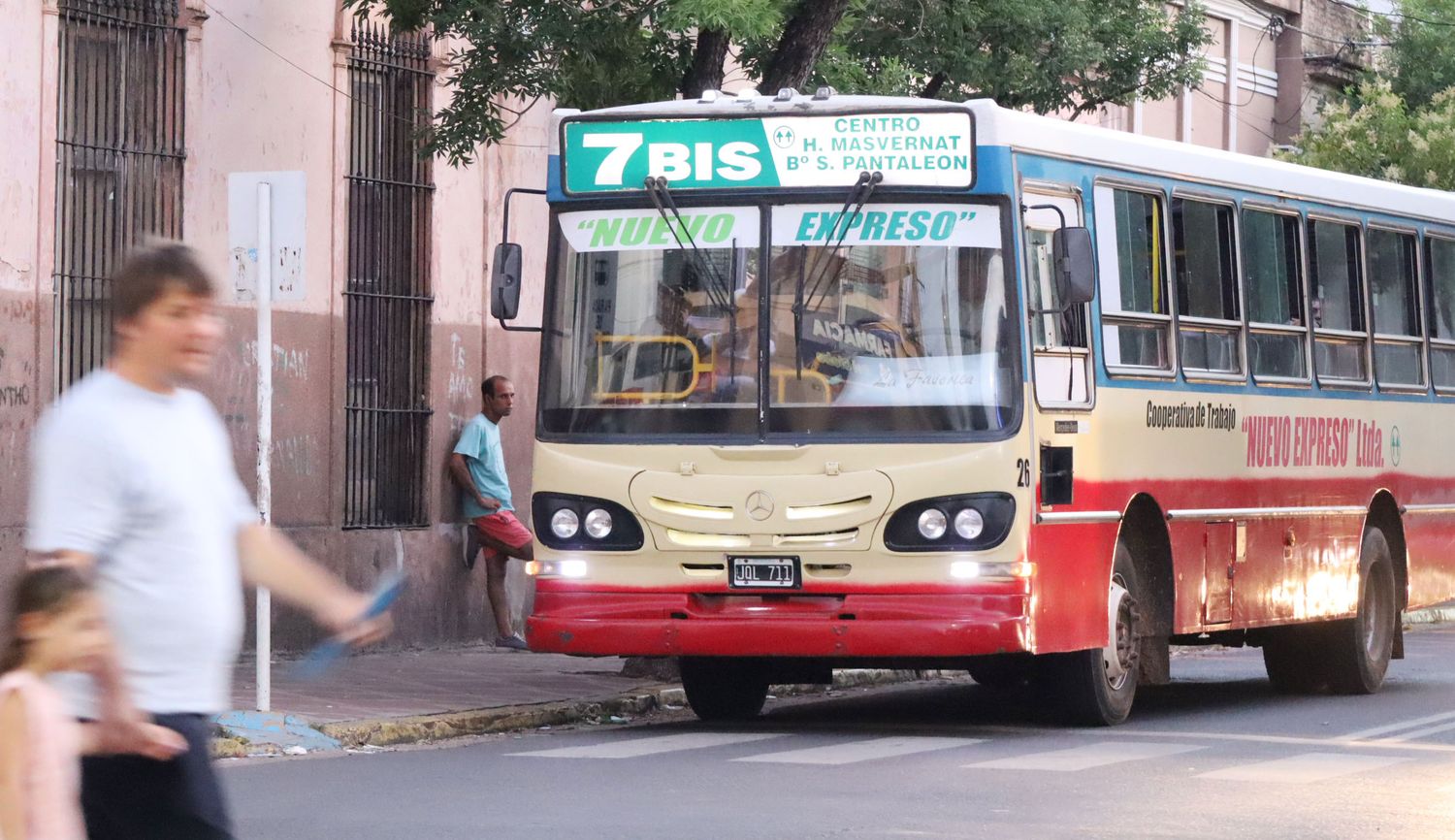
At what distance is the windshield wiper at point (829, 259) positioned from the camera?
1252cm

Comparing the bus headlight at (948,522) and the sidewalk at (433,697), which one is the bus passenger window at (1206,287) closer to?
the bus headlight at (948,522)

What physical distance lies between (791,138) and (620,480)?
5.90ft

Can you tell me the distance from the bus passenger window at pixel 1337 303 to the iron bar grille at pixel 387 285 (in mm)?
6009

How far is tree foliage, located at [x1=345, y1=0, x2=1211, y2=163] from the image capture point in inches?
599

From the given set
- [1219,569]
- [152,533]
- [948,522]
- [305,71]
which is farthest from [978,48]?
[152,533]

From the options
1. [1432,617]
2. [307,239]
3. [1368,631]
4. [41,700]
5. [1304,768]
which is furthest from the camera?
[1432,617]

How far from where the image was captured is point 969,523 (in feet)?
40.2

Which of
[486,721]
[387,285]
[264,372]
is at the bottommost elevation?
[486,721]

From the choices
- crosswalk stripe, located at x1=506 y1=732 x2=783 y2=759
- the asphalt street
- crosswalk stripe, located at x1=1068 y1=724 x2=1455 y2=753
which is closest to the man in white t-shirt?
the asphalt street

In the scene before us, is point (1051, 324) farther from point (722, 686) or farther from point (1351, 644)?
point (1351, 644)

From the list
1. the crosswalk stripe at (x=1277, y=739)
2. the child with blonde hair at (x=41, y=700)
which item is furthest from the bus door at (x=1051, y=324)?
the child with blonde hair at (x=41, y=700)

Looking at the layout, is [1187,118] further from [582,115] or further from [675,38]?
[582,115]

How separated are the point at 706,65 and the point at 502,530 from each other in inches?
146

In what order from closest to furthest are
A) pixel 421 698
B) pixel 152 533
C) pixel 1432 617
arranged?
1. pixel 152 533
2. pixel 421 698
3. pixel 1432 617
